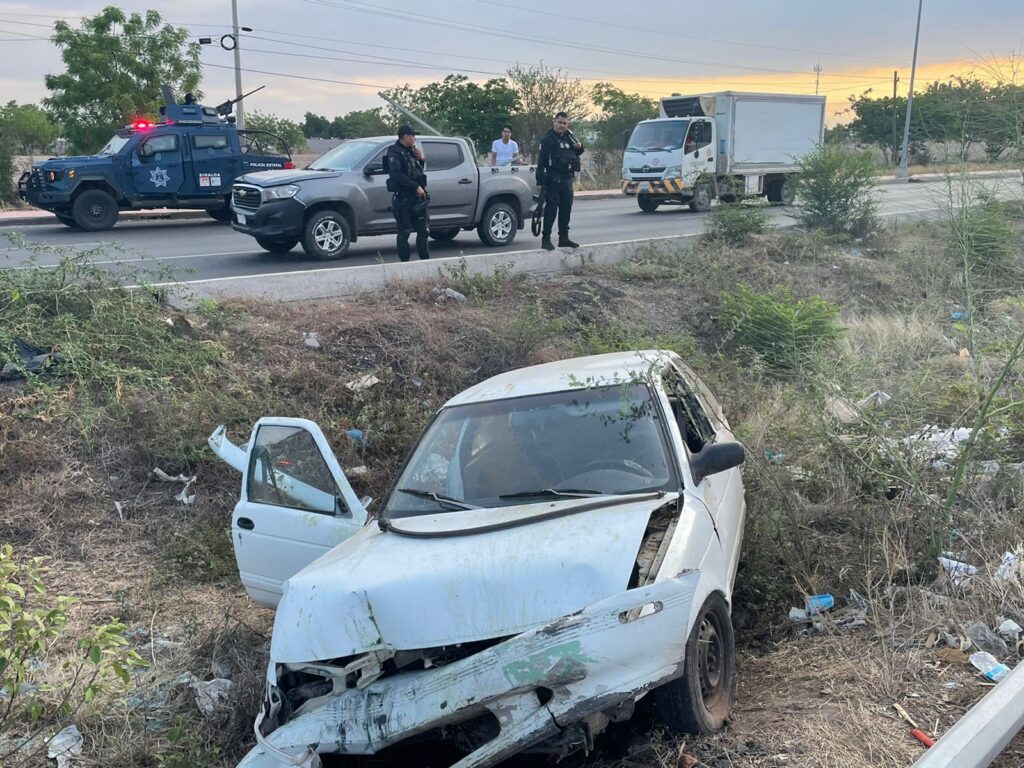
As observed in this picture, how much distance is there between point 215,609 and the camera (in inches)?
217

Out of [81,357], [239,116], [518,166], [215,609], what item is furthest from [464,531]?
[239,116]

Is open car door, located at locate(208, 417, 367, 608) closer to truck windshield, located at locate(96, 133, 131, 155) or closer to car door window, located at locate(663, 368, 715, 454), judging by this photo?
car door window, located at locate(663, 368, 715, 454)

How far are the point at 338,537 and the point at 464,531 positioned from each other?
34.5 inches

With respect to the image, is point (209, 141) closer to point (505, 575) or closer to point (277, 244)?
point (277, 244)

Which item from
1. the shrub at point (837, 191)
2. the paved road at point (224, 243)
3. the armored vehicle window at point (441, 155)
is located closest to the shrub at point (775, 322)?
the paved road at point (224, 243)

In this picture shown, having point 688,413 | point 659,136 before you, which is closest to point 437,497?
point 688,413

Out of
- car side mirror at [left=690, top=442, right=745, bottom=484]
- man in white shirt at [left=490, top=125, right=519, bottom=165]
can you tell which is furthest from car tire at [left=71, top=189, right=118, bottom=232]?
car side mirror at [left=690, top=442, right=745, bottom=484]

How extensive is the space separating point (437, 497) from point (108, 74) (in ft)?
92.8

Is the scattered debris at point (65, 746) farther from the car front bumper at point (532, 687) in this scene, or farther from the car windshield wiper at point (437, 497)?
the car windshield wiper at point (437, 497)

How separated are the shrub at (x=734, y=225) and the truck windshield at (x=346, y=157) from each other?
5.49m

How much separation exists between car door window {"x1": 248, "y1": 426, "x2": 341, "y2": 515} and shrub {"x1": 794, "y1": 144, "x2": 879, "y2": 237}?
47.5ft

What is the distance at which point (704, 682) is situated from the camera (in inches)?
143

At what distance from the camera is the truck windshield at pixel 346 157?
44.2ft

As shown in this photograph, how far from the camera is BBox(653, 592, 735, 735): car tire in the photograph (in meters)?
3.44
